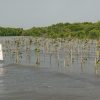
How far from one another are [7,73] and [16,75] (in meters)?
0.99

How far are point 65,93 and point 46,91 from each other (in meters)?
0.83

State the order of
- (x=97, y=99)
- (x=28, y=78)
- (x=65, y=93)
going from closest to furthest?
(x=97, y=99)
(x=65, y=93)
(x=28, y=78)

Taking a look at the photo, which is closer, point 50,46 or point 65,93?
point 65,93

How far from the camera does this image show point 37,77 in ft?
60.4

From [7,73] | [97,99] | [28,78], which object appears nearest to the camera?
[97,99]

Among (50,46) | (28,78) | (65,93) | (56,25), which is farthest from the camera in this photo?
(56,25)

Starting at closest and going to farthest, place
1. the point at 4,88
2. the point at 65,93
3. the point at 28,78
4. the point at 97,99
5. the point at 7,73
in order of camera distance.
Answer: the point at 97,99, the point at 65,93, the point at 4,88, the point at 28,78, the point at 7,73

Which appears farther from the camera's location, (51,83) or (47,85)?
(51,83)

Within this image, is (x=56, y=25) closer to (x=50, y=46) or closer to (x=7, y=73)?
(x=50, y=46)

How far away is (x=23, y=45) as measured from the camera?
39188 mm

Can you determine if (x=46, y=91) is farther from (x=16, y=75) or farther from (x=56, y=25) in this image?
(x=56, y=25)

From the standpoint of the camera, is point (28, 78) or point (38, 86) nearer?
point (38, 86)

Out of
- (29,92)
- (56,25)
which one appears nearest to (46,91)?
(29,92)

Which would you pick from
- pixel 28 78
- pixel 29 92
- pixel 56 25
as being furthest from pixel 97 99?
pixel 56 25
